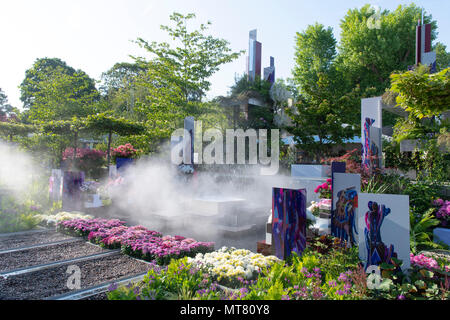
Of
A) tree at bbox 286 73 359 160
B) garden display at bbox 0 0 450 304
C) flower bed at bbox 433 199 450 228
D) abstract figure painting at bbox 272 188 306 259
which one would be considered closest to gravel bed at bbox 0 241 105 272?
garden display at bbox 0 0 450 304

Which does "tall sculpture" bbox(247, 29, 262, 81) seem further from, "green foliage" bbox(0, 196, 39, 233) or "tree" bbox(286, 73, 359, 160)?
"green foliage" bbox(0, 196, 39, 233)

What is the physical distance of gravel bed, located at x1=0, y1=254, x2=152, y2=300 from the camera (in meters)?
3.69

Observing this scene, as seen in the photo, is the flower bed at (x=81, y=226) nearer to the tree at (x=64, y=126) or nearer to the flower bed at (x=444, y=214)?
the tree at (x=64, y=126)

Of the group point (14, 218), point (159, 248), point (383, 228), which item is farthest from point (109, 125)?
point (383, 228)

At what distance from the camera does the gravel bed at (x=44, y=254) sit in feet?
16.1

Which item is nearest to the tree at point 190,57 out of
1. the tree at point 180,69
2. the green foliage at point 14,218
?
the tree at point 180,69

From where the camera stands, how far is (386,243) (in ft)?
12.5

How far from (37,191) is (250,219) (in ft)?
24.9

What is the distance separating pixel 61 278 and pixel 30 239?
3.02m

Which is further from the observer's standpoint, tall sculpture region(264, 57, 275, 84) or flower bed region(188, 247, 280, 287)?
tall sculpture region(264, 57, 275, 84)

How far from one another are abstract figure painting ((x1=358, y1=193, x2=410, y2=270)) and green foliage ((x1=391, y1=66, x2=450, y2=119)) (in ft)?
3.58

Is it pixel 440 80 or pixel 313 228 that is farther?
pixel 313 228
